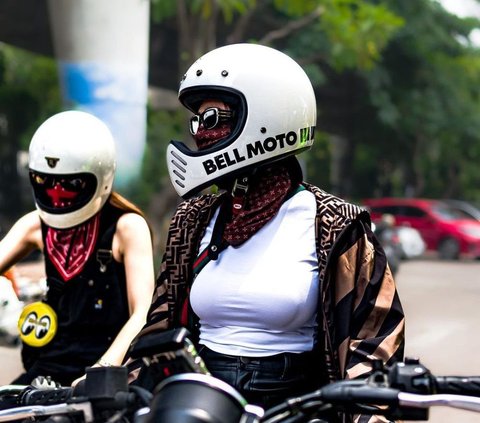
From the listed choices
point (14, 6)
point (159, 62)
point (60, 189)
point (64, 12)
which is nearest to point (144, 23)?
point (64, 12)

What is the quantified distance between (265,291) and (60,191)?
1487 millimetres

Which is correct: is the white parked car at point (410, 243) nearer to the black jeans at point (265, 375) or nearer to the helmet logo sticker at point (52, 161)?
the helmet logo sticker at point (52, 161)

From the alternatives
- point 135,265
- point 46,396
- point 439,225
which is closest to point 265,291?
point 46,396

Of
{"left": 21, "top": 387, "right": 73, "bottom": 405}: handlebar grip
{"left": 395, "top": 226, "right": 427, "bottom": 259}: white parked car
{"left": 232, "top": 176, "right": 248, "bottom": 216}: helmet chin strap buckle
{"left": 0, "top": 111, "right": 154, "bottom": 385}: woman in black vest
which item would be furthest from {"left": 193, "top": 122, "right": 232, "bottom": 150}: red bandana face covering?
{"left": 395, "top": 226, "right": 427, "bottom": 259}: white parked car

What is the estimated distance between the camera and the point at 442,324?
1184 cm

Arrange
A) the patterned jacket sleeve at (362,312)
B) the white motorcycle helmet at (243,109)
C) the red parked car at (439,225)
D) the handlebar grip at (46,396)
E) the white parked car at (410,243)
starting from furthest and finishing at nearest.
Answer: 1. the red parked car at (439,225)
2. the white parked car at (410,243)
3. the white motorcycle helmet at (243,109)
4. the patterned jacket sleeve at (362,312)
5. the handlebar grip at (46,396)

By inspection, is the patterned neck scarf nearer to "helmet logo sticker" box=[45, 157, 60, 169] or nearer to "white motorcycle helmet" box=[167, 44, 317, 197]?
"white motorcycle helmet" box=[167, 44, 317, 197]

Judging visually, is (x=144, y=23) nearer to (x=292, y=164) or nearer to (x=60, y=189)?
(x=60, y=189)

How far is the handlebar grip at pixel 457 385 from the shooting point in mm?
1736

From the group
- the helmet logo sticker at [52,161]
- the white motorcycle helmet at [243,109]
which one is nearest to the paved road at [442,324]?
the helmet logo sticker at [52,161]

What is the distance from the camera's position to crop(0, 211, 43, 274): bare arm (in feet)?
12.3

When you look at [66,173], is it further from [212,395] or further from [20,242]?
[212,395]

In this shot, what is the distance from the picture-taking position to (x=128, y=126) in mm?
15438

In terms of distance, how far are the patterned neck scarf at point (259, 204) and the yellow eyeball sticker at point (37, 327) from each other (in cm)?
127
